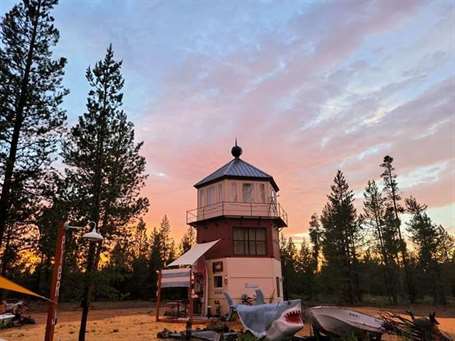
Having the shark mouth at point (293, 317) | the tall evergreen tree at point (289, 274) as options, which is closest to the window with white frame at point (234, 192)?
the shark mouth at point (293, 317)

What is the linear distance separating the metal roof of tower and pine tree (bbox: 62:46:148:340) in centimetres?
1023

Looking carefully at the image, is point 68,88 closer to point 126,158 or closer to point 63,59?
point 63,59

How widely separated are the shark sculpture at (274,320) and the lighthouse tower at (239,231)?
12.9m

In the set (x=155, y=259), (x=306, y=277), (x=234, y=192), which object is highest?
(x=234, y=192)

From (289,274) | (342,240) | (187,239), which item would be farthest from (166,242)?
(342,240)

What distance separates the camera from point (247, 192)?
28.4 m

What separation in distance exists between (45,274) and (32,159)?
3461cm

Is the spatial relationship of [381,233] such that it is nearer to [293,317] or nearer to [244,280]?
[244,280]

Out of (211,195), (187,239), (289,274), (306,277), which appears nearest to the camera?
(211,195)

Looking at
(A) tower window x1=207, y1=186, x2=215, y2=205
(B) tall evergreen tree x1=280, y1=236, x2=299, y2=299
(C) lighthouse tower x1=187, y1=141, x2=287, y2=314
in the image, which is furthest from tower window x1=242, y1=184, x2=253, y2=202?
(B) tall evergreen tree x1=280, y1=236, x2=299, y2=299

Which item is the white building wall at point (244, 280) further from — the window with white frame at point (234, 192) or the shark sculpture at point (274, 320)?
the shark sculpture at point (274, 320)

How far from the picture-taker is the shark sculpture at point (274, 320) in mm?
11641

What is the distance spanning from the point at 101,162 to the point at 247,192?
13.7m

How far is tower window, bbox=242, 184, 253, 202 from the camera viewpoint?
92.5 ft
